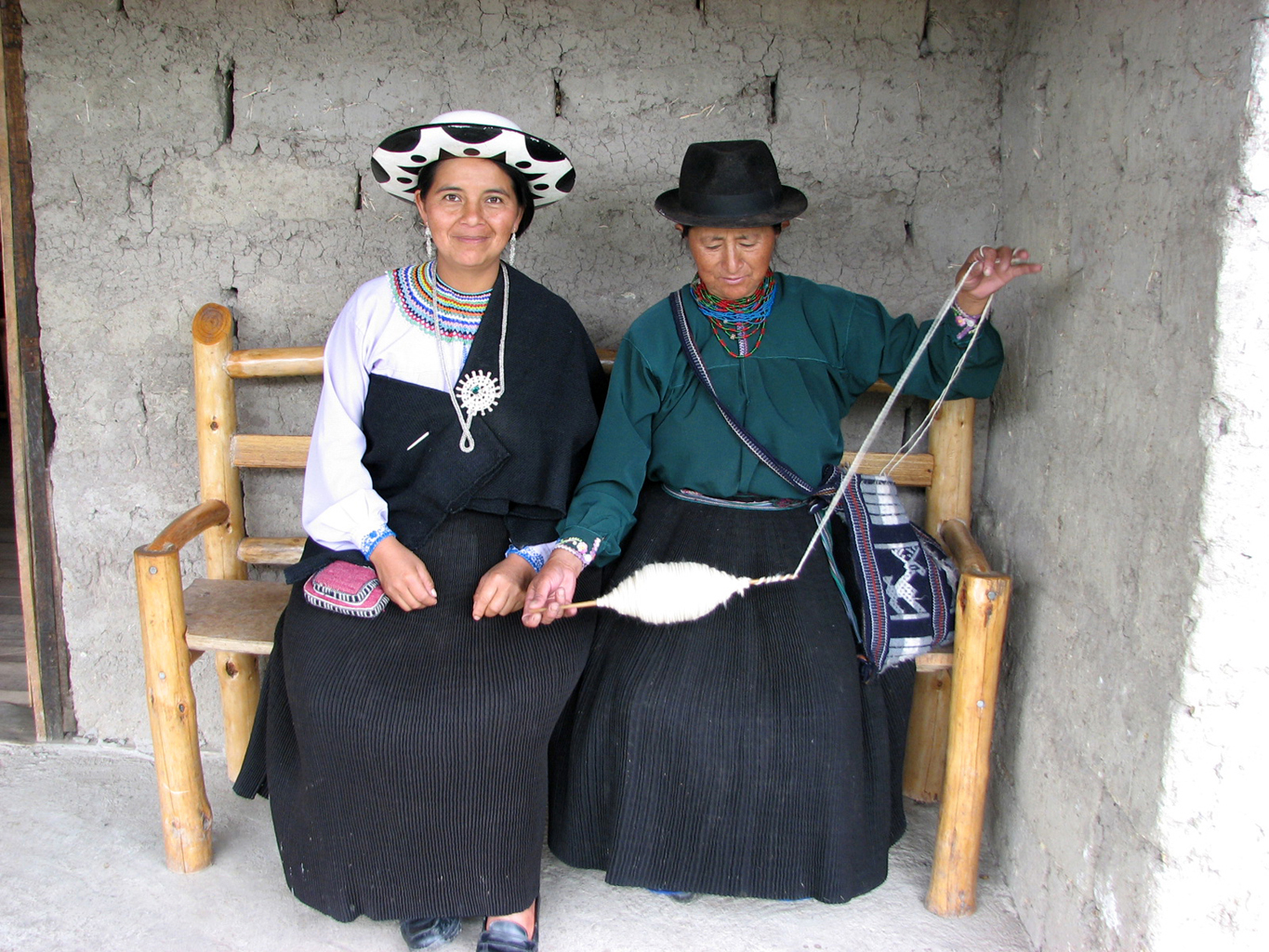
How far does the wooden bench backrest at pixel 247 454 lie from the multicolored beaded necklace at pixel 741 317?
0.40m

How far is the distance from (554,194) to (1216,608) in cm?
163

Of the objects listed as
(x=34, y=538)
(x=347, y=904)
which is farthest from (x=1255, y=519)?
(x=34, y=538)

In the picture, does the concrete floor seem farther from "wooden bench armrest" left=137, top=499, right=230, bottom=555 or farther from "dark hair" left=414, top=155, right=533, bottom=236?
"dark hair" left=414, top=155, right=533, bottom=236

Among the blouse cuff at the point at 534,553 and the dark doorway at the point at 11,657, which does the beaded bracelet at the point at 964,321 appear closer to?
the blouse cuff at the point at 534,553

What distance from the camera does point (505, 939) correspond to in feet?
6.51

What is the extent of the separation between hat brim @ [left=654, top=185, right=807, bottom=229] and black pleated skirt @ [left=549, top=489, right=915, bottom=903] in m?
0.75

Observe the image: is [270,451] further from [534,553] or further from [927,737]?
[927,737]

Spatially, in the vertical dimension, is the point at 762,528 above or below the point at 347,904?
above

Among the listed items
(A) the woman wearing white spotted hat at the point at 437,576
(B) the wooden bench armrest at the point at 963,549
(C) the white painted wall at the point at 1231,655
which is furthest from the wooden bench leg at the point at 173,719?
(C) the white painted wall at the point at 1231,655

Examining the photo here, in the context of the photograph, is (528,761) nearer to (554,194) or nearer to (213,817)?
(213,817)

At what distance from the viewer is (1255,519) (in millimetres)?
1434

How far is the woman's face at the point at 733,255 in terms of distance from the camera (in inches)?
84.5

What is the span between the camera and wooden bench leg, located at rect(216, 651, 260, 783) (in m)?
2.64

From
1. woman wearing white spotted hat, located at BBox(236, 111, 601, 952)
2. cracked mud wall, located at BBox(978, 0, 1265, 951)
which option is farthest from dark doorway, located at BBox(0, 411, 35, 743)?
cracked mud wall, located at BBox(978, 0, 1265, 951)
